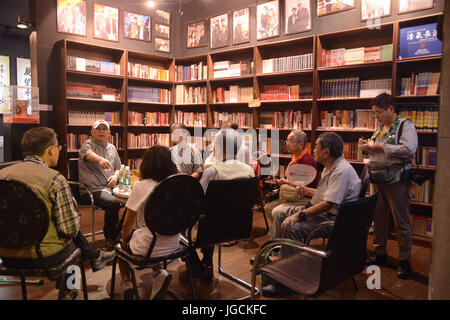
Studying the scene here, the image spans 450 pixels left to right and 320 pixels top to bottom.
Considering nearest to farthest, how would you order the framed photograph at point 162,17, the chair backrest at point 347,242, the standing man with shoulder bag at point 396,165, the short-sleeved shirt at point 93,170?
1. the chair backrest at point 347,242
2. the standing man with shoulder bag at point 396,165
3. the short-sleeved shirt at point 93,170
4. the framed photograph at point 162,17

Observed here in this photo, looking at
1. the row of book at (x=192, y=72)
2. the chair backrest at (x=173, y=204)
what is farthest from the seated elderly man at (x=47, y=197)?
the row of book at (x=192, y=72)

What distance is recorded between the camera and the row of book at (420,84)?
3.94 m

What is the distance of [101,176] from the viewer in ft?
12.4

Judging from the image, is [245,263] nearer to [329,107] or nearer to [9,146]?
[329,107]

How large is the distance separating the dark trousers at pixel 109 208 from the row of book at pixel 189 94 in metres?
3.30

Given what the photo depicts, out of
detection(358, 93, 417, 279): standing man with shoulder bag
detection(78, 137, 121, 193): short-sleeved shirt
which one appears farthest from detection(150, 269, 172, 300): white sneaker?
detection(358, 93, 417, 279): standing man with shoulder bag

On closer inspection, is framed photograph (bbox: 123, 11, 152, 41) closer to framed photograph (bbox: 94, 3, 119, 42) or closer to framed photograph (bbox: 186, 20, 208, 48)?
framed photograph (bbox: 94, 3, 119, 42)

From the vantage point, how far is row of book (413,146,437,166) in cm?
398

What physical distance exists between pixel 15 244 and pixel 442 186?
7.43 ft

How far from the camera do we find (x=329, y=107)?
505 cm

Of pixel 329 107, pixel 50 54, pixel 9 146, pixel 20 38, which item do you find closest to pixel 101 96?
pixel 50 54

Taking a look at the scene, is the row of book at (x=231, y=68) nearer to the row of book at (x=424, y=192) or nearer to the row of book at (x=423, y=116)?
the row of book at (x=423, y=116)

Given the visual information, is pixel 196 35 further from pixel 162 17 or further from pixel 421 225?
pixel 421 225
